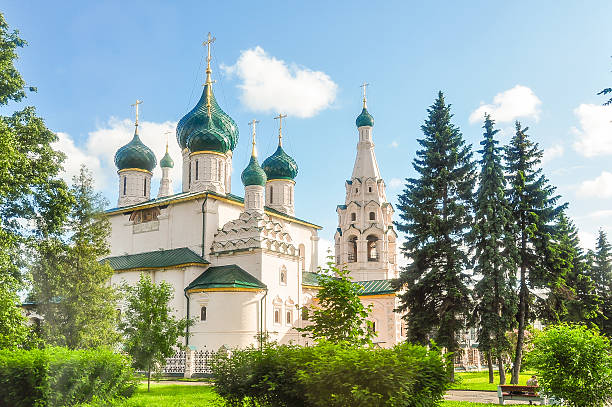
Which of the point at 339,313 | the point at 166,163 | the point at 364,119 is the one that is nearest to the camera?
the point at 339,313

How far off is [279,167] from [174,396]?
72.6ft

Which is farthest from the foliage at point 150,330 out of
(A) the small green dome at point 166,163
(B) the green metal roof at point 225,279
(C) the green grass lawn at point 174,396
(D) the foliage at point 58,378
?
(A) the small green dome at point 166,163

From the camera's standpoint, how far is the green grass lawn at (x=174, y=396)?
12.6 meters

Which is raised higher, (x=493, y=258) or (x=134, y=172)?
(x=134, y=172)

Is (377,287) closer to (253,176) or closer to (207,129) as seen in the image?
(253,176)

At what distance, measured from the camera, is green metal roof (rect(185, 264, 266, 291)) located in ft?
82.2

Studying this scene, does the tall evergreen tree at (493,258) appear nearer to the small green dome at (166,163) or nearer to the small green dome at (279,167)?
the small green dome at (279,167)

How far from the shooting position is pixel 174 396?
600 inches

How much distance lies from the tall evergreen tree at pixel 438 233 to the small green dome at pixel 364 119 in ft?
56.2

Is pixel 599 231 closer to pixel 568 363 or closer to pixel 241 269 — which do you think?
pixel 241 269

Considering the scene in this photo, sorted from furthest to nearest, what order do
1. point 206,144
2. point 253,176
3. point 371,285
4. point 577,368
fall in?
1. point 371,285
2. point 206,144
3. point 253,176
4. point 577,368

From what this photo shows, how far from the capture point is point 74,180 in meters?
19.9

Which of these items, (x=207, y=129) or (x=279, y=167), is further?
(x=279, y=167)

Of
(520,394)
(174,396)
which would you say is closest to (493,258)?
(520,394)
